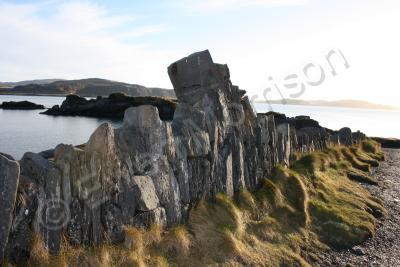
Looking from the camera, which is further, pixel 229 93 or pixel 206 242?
pixel 229 93

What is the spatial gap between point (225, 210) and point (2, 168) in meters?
6.82

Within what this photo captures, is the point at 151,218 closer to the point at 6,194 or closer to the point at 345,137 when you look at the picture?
the point at 6,194

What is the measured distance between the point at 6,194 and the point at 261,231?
7664mm

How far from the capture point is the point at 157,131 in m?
10.8

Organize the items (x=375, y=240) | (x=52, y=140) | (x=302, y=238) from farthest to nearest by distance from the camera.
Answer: (x=52, y=140) < (x=375, y=240) < (x=302, y=238)

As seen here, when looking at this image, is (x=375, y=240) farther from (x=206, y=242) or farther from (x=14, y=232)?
(x=14, y=232)

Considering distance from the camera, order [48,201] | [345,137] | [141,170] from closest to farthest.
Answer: [48,201], [141,170], [345,137]

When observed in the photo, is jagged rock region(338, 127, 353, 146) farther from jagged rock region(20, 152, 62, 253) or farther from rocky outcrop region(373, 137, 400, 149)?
jagged rock region(20, 152, 62, 253)

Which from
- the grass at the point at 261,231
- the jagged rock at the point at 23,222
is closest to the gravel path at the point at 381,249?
the grass at the point at 261,231

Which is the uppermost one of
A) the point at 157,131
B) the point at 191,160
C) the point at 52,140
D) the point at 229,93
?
the point at 229,93

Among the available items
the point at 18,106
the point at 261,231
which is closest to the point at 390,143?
the point at 261,231

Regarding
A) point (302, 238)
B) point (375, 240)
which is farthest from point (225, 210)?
point (375, 240)

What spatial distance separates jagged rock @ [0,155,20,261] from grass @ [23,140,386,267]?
64 centimetres

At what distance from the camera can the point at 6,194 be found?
7.32 metres
